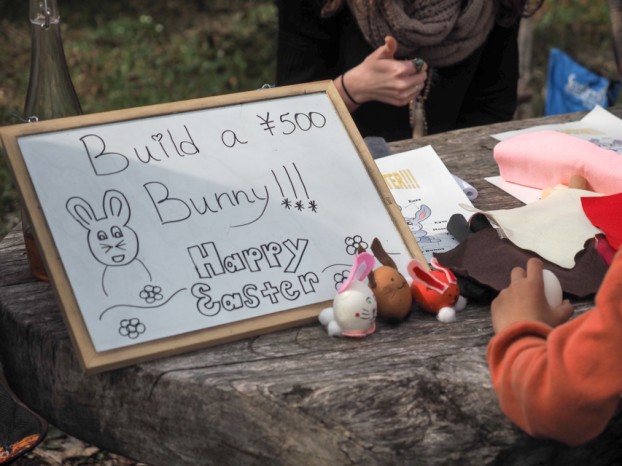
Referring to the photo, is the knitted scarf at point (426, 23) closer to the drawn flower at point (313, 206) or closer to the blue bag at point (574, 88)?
the drawn flower at point (313, 206)

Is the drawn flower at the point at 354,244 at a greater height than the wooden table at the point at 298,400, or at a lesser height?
greater

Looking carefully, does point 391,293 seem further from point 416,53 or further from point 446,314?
point 416,53

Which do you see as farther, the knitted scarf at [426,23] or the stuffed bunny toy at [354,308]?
the knitted scarf at [426,23]

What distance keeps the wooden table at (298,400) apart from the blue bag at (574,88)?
2.25 metres

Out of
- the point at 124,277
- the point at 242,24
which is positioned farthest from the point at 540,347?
the point at 242,24

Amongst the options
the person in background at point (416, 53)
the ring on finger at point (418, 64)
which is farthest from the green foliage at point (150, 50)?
the ring on finger at point (418, 64)

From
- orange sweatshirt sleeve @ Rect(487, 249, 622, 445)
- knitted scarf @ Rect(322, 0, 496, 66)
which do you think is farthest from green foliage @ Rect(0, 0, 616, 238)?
orange sweatshirt sleeve @ Rect(487, 249, 622, 445)

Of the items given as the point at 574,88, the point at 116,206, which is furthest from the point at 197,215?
the point at 574,88

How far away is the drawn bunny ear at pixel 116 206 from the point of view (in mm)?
1331

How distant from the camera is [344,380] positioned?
3.85 feet

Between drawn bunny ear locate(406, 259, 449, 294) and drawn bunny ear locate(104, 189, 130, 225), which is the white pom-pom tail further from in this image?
drawn bunny ear locate(104, 189, 130, 225)

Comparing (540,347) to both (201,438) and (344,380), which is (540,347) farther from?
(201,438)

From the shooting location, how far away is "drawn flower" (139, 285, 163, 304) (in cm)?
127

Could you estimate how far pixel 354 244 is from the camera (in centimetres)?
143
